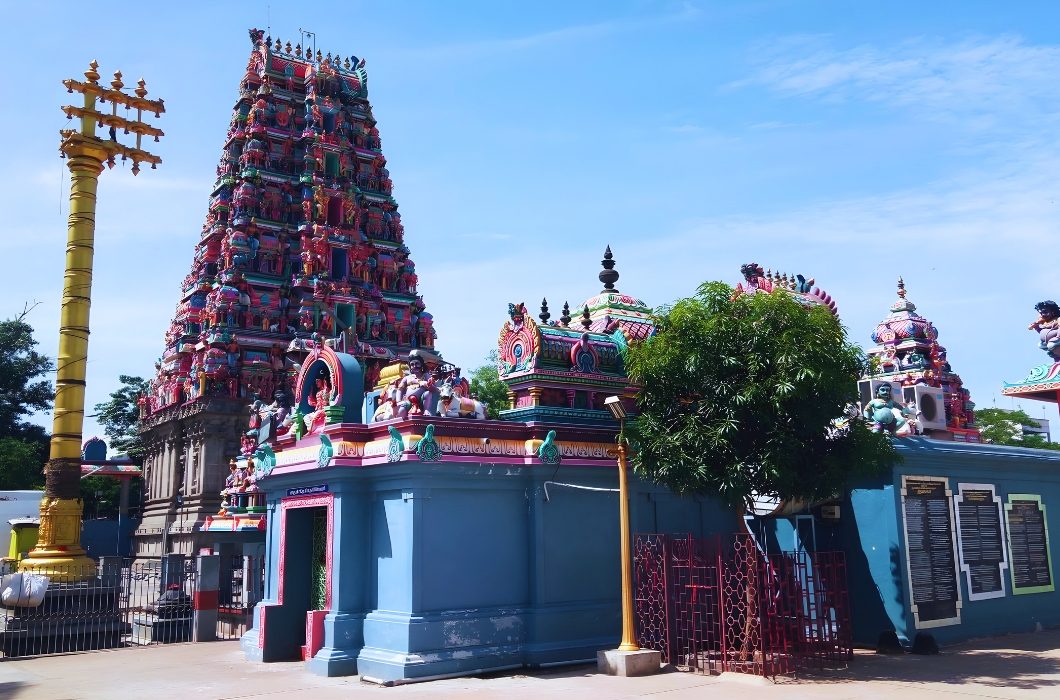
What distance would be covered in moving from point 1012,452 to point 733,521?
19.1ft

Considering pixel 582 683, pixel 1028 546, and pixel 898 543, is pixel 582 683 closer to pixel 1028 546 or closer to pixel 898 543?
pixel 898 543

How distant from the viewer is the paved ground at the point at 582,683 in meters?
12.1

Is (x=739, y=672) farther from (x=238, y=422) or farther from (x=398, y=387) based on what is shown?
(x=238, y=422)

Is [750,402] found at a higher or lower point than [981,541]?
higher

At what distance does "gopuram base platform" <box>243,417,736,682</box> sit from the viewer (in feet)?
45.5

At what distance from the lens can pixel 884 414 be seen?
1678 centimetres

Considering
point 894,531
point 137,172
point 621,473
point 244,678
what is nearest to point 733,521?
point 894,531

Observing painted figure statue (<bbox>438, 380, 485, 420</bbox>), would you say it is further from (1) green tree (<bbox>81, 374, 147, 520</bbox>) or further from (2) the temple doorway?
(1) green tree (<bbox>81, 374, 147, 520</bbox>)

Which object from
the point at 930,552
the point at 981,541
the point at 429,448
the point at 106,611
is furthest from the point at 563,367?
the point at 106,611

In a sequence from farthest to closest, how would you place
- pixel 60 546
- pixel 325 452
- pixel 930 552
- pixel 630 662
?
pixel 60 546, pixel 930 552, pixel 325 452, pixel 630 662

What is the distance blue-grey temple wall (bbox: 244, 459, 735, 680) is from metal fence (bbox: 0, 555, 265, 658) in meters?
5.57

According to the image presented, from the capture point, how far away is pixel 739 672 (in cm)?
1320

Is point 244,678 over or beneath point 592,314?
beneath

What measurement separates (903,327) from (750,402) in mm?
20795
